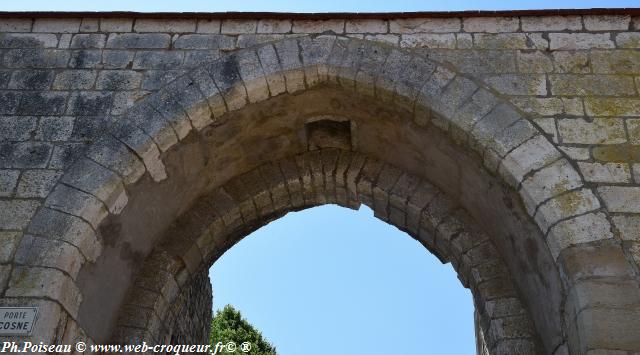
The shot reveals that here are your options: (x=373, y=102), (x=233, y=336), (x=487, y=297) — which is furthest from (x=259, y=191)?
(x=233, y=336)

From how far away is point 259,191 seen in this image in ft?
17.6

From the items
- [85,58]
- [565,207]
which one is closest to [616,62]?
[565,207]

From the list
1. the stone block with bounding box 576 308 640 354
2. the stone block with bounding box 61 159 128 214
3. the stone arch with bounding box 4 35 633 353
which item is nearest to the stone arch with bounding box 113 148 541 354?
the stone arch with bounding box 4 35 633 353

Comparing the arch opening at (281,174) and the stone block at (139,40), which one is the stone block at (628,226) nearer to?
the arch opening at (281,174)

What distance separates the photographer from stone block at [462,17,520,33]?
186 inches

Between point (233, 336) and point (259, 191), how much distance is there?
39.1ft

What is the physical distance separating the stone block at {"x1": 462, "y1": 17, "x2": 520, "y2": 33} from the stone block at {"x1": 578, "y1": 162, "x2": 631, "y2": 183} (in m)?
1.29

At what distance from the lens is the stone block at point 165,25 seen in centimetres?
491

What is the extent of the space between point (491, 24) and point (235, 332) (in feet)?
43.9

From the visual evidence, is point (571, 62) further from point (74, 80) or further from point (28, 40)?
point (28, 40)

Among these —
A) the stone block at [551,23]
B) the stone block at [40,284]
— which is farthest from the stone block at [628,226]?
the stone block at [40,284]

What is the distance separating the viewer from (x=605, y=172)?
3.95 meters

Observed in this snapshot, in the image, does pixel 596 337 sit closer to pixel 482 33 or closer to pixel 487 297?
pixel 487 297

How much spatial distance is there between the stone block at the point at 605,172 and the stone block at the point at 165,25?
3.02 metres
